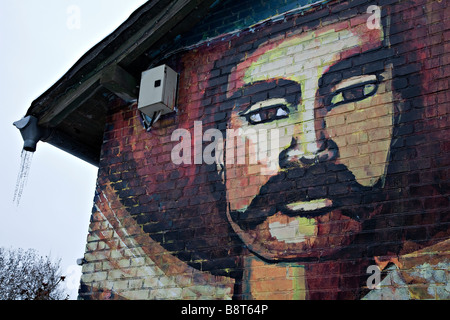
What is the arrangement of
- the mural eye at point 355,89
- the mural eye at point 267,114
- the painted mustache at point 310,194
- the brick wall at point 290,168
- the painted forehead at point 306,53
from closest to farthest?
the brick wall at point 290,168 < the painted mustache at point 310,194 < the mural eye at point 355,89 < the painted forehead at point 306,53 < the mural eye at point 267,114

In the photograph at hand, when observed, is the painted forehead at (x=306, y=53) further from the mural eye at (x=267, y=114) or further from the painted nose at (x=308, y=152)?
the painted nose at (x=308, y=152)

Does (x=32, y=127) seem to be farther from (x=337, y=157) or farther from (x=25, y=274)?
(x=25, y=274)

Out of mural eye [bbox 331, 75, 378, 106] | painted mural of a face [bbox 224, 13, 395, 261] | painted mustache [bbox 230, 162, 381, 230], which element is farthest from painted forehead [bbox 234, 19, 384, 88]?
painted mustache [bbox 230, 162, 381, 230]

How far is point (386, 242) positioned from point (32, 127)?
4348 millimetres

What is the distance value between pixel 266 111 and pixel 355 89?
0.91 metres

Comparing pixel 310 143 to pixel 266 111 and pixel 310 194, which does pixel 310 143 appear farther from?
pixel 266 111

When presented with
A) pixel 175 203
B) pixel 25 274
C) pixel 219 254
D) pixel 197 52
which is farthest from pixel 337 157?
pixel 25 274

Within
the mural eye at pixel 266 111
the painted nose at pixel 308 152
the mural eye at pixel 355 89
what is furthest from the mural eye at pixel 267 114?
the mural eye at pixel 355 89

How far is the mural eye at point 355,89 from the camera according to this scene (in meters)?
4.47

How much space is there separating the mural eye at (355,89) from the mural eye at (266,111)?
0.51 metres

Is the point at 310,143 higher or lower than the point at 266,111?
lower

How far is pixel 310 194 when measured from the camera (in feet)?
14.6

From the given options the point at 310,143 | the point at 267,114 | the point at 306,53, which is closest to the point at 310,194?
the point at 310,143

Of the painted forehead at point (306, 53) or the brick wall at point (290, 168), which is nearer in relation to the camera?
the brick wall at point (290, 168)
